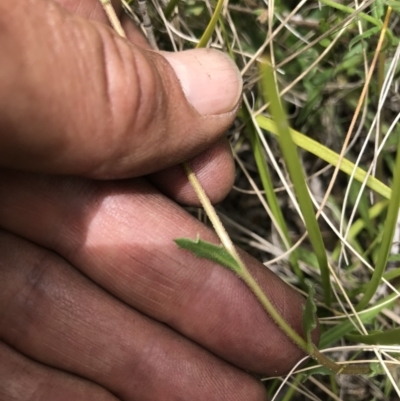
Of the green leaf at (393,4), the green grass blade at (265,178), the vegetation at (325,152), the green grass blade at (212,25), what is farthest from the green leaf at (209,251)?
the green leaf at (393,4)

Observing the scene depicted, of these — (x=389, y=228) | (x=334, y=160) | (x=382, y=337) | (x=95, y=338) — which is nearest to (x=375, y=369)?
(x=382, y=337)

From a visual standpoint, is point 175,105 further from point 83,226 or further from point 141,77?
point 83,226

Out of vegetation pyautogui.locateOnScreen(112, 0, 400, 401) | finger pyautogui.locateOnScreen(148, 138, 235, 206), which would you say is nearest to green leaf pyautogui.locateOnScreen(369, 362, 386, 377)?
vegetation pyautogui.locateOnScreen(112, 0, 400, 401)

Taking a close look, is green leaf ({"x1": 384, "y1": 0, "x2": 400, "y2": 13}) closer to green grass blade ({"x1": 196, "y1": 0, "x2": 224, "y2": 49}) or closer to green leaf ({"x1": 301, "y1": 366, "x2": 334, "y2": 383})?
green grass blade ({"x1": 196, "y1": 0, "x2": 224, "y2": 49})

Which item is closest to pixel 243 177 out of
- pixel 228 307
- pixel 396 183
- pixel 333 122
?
pixel 333 122

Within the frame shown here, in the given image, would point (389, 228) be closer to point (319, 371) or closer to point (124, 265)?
point (319, 371)

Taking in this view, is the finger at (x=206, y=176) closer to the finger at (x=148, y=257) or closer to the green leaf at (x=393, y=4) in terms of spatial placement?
the finger at (x=148, y=257)
